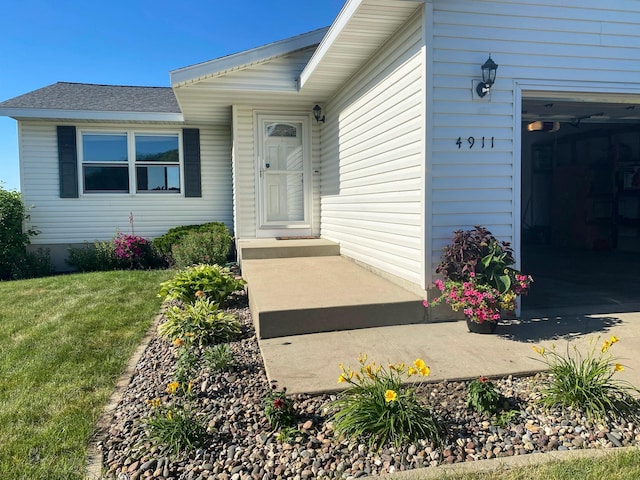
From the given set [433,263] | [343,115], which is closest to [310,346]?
[433,263]

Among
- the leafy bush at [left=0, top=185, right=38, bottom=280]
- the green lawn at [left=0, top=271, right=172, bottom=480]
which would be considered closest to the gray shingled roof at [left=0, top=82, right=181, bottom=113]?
the leafy bush at [left=0, top=185, right=38, bottom=280]

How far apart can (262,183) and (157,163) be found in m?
3.03

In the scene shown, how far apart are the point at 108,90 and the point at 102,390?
9.64 metres

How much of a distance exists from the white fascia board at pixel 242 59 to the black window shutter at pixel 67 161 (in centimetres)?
380

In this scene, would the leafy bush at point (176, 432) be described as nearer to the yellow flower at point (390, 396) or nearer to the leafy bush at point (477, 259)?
the yellow flower at point (390, 396)

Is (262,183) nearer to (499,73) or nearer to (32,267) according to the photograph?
(499,73)

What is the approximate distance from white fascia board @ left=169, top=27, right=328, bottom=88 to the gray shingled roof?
2.96 meters

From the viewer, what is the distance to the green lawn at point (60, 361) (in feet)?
7.73

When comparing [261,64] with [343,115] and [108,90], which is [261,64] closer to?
[343,115]

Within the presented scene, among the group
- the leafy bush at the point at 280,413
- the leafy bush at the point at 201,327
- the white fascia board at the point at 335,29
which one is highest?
the white fascia board at the point at 335,29

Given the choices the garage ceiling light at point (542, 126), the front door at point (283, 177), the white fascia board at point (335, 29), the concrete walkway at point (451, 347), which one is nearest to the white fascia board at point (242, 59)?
the white fascia board at point (335, 29)

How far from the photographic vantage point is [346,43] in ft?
16.5

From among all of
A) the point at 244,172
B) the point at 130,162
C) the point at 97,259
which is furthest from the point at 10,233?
the point at 244,172

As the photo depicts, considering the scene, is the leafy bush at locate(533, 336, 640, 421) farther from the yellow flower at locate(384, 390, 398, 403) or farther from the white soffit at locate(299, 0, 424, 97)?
the white soffit at locate(299, 0, 424, 97)
